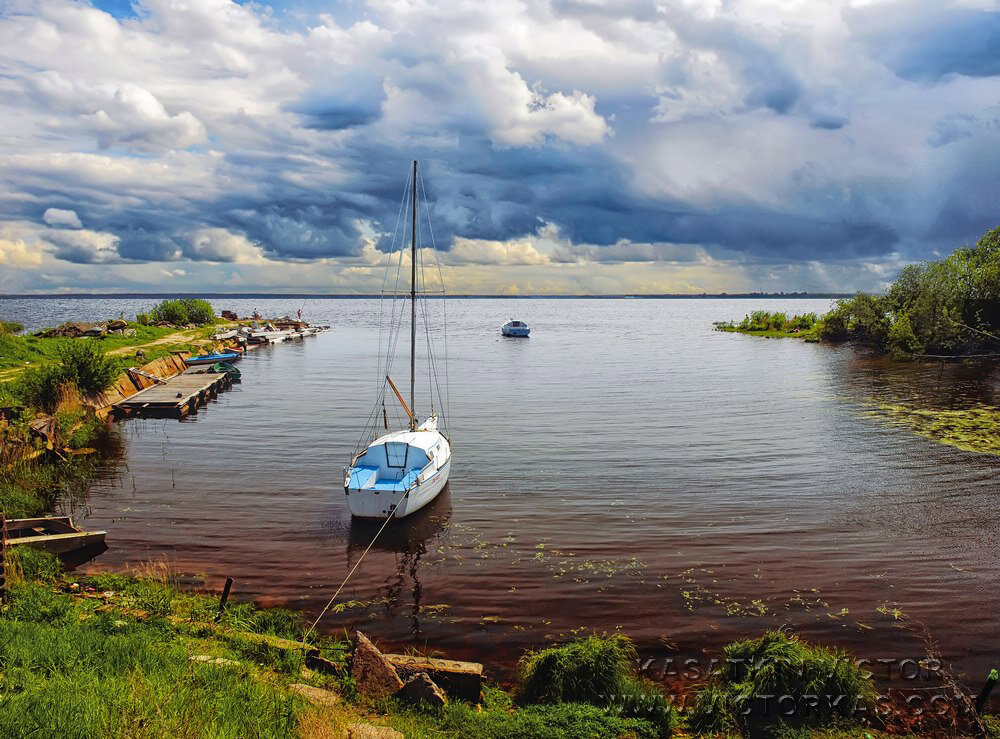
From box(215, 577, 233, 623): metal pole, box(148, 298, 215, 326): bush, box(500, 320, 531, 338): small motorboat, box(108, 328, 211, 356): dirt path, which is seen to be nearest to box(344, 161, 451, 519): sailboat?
box(215, 577, 233, 623): metal pole

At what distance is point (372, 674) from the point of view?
37.0 feet

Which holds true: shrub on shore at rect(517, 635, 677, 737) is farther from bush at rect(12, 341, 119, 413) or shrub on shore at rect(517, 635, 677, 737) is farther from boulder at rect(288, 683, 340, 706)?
bush at rect(12, 341, 119, 413)

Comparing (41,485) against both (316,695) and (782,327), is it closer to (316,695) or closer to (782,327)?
(316,695)

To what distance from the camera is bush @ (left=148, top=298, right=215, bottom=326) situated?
95812 mm

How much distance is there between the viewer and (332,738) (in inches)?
352

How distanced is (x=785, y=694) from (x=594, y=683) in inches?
128

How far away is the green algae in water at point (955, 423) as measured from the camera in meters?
33.9

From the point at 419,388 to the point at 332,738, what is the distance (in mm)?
47491

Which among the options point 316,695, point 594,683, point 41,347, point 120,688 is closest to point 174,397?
point 41,347

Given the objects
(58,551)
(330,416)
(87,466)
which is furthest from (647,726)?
(330,416)

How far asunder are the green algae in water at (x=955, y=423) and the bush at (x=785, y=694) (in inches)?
1078

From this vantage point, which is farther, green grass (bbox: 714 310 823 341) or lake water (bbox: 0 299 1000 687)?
green grass (bbox: 714 310 823 341)

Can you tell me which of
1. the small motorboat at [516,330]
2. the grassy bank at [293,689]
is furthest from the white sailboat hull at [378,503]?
the small motorboat at [516,330]

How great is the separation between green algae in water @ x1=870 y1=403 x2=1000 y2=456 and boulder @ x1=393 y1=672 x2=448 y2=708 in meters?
32.6
